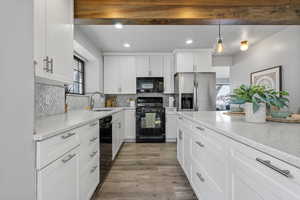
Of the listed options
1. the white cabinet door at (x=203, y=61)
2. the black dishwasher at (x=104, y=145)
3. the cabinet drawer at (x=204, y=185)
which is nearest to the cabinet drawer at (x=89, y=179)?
the black dishwasher at (x=104, y=145)

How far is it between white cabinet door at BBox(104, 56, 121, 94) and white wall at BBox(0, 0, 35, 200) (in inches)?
147

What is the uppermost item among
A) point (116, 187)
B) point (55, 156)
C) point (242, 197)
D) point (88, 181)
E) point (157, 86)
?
point (157, 86)

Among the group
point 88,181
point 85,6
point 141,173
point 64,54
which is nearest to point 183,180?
point 141,173

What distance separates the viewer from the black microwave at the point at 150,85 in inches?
180

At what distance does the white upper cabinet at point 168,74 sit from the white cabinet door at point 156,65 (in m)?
0.10

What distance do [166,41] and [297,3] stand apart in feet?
7.31

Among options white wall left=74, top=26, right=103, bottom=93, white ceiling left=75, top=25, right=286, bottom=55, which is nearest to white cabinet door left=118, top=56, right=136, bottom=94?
white ceiling left=75, top=25, right=286, bottom=55

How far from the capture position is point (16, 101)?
0.79 m

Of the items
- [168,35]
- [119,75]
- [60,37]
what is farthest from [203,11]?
[119,75]

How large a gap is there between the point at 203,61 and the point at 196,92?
882mm

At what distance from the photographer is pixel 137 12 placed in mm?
2191

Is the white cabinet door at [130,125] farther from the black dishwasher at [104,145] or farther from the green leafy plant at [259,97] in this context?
the green leafy plant at [259,97]

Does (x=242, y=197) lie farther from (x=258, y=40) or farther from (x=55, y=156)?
(x=258, y=40)

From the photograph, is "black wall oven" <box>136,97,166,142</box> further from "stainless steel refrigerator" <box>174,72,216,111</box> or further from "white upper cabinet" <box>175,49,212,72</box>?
"white upper cabinet" <box>175,49,212,72</box>
